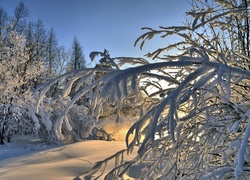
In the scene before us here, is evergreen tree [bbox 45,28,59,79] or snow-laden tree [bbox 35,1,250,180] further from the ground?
evergreen tree [bbox 45,28,59,79]

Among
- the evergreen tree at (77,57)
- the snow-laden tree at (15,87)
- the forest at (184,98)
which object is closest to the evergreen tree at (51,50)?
the evergreen tree at (77,57)

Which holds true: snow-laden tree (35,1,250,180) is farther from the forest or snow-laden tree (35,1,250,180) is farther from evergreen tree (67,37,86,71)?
evergreen tree (67,37,86,71)

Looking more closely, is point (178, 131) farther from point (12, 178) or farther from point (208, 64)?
point (12, 178)

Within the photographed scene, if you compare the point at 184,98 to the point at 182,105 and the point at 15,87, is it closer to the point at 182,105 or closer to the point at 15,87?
the point at 182,105

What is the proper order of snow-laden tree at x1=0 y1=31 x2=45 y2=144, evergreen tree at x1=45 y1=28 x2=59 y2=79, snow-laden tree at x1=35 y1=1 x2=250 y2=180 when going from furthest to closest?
evergreen tree at x1=45 y1=28 x2=59 y2=79 < snow-laden tree at x1=0 y1=31 x2=45 y2=144 < snow-laden tree at x1=35 y1=1 x2=250 y2=180

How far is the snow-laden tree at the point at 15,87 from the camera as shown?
42.6ft

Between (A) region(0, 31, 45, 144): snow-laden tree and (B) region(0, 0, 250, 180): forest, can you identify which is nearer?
(B) region(0, 0, 250, 180): forest

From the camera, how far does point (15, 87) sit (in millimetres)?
13406

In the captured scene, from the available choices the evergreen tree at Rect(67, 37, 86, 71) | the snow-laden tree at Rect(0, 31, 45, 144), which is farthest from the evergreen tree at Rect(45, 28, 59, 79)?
the snow-laden tree at Rect(0, 31, 45, 144)

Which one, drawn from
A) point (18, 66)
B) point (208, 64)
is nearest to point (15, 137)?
point (18, 66)

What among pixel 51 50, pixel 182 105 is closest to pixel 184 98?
pixel 182 105

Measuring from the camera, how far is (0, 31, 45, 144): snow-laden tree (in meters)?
13.0

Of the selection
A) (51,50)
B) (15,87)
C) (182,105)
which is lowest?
(182,105)

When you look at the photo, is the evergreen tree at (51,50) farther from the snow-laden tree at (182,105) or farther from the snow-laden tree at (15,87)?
the snow-laden tree at (182,105)
